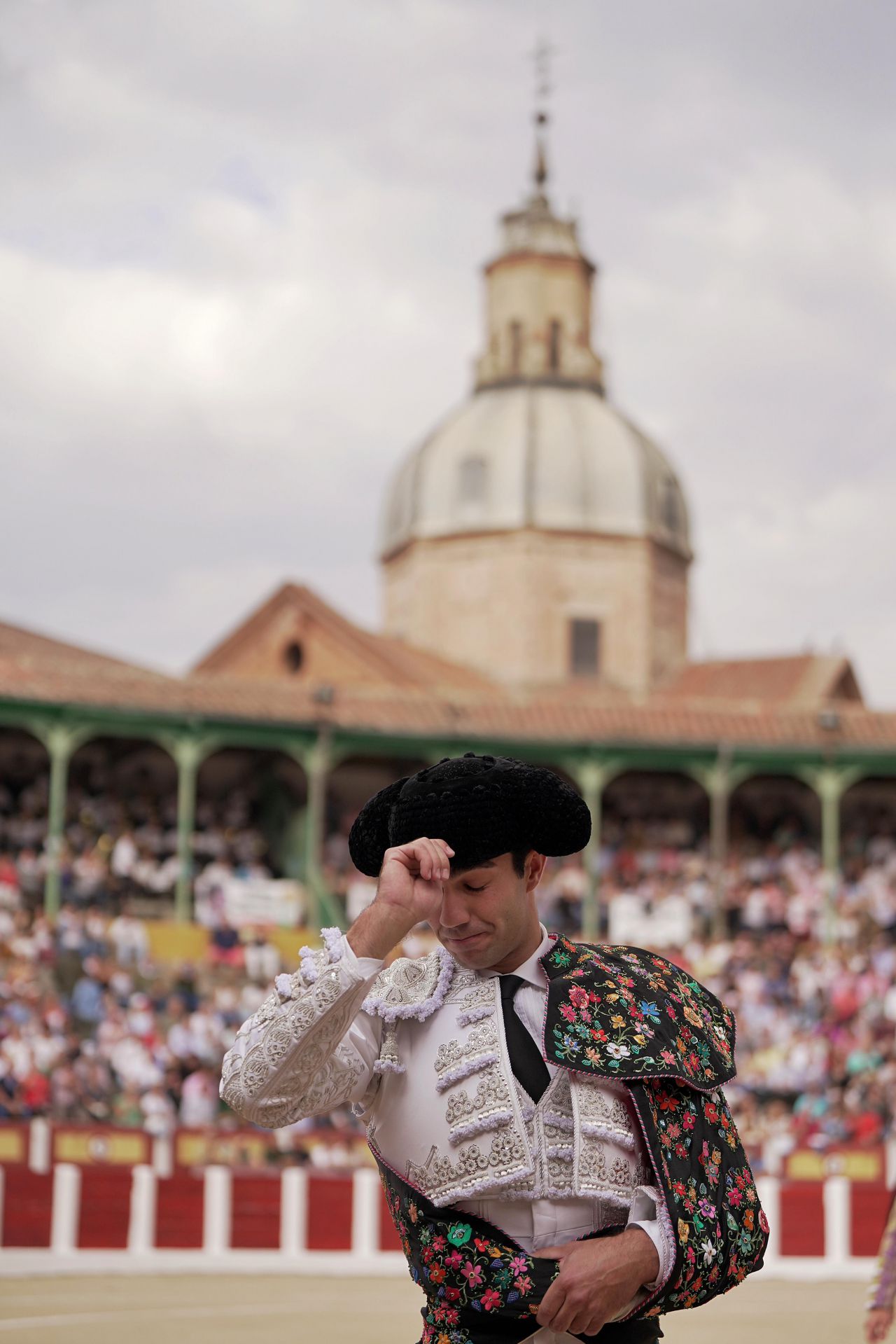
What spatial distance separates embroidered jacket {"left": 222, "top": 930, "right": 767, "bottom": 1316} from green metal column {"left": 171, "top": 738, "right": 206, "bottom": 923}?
53.0 feet

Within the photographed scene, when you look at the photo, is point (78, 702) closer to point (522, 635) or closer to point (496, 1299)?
point (522, 635)

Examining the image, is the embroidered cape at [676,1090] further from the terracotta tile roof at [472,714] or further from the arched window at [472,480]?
the arched window at [472,480]

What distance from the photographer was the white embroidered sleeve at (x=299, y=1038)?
2.52 m

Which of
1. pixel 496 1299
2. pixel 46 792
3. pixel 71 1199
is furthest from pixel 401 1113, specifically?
pixel 46 792

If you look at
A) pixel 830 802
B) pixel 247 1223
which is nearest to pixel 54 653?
pixel 830 802

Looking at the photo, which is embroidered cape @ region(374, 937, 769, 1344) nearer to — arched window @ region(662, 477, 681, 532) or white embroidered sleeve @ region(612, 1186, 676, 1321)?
white embroidered sleeve @ region(612, 1186, 676, 1321)

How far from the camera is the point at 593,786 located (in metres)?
20.9

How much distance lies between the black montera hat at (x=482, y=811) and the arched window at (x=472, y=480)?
2929cm

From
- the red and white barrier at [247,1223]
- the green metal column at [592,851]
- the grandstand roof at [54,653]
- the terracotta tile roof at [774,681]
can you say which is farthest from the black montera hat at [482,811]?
the terracotta tile roof at [774,681]

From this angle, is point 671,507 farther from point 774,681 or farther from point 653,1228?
point 653,1228

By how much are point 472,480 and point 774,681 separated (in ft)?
20.2

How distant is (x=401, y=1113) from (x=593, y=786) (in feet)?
59.9

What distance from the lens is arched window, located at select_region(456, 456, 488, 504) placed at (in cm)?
3200

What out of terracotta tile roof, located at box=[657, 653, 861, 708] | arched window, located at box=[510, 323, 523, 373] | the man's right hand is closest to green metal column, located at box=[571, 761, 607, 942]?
terracotta tile roof, located at box=[657, 653, 861, 708]
